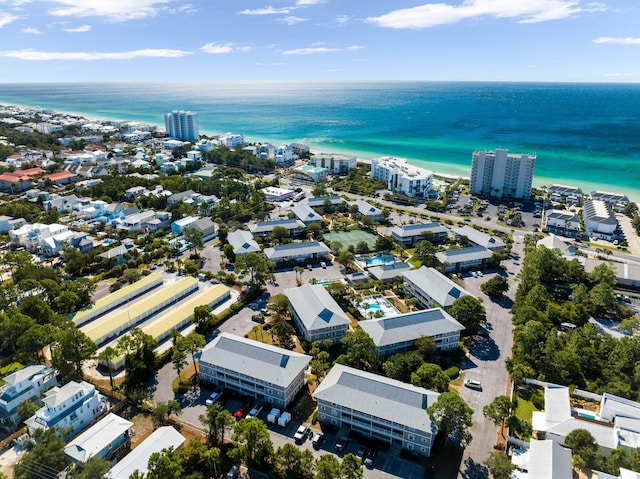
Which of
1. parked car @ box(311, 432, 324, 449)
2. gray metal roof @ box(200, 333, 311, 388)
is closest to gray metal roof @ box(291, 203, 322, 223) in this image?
gray metal roof @ box(200, 333, 311, 388)

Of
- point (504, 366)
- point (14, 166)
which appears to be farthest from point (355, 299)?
point (14, 166)

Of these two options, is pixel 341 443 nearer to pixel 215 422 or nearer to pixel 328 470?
pixel 328 470

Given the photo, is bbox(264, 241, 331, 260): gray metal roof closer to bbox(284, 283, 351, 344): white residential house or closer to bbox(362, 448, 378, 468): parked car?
bbox(284, 283, 351, 344): white residential house

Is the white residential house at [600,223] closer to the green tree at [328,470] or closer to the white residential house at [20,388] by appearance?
the green tree at [328,470]

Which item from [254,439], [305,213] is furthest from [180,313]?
[305,213]

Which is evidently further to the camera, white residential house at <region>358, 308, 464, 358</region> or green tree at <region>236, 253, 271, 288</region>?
green tree at <region>236, 253, 271, 288</region>
